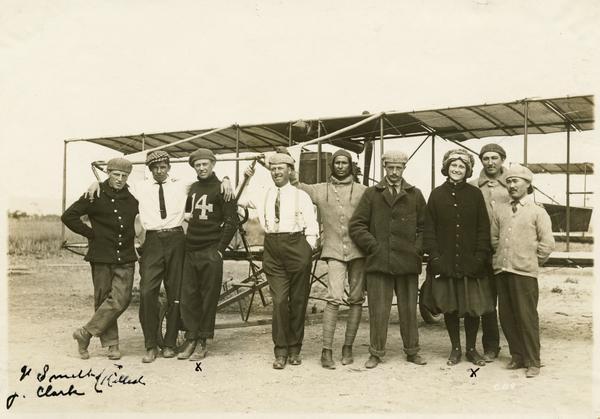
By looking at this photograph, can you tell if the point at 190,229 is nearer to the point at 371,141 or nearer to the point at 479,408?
the point at 479,408

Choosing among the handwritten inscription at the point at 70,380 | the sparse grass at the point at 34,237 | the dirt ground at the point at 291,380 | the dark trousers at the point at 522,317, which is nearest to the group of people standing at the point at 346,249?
the dark trousers at the point at 522,317

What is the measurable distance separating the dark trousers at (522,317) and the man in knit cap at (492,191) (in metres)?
0.24

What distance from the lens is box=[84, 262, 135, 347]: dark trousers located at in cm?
516

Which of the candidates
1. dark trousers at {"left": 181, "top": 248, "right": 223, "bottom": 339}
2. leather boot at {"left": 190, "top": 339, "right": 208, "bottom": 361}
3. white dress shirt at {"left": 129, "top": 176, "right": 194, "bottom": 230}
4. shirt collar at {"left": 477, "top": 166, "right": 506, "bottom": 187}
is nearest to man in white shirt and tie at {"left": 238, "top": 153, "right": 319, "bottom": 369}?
dark trousers at {"left": 181, "top": 248, "right": 223, "bottom": 339}

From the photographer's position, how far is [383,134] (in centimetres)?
826

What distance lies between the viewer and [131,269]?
533cm

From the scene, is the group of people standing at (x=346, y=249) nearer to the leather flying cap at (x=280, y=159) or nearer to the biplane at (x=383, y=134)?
the leather flying cap at (x=280, y=159)

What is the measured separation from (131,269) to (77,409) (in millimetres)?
1600

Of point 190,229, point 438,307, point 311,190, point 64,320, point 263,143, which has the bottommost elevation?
point 64,320

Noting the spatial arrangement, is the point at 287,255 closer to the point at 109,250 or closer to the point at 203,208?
the point at 203,208

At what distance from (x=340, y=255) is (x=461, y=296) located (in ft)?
3.78

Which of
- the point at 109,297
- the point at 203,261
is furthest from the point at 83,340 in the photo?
the point at 203,261

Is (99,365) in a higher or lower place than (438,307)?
lower

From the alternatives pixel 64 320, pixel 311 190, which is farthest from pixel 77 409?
pixel 64 320
